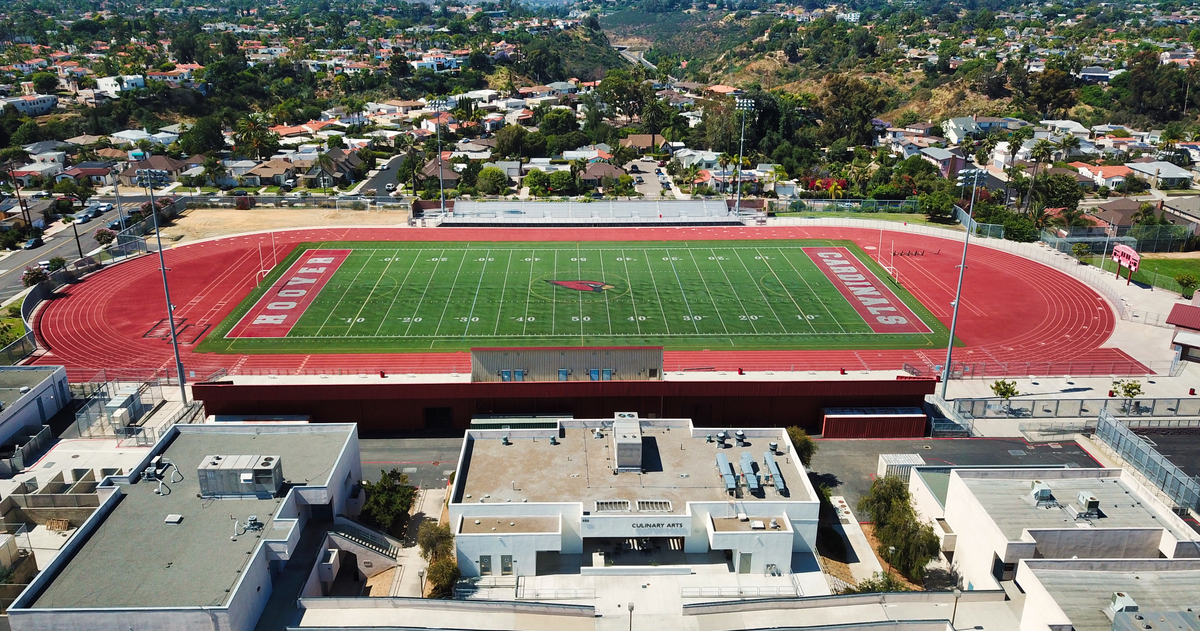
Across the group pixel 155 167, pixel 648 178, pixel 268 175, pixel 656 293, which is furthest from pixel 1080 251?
pixel 155 167

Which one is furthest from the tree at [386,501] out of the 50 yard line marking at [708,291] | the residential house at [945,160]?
the residential house at [945,160]

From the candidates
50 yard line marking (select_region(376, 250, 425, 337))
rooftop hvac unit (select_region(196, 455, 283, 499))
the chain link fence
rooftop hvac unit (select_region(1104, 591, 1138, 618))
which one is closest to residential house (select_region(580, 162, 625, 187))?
50 yard line marking (select_region(376, 250, 425, 337))

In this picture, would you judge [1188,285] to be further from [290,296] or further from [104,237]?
[104,237]

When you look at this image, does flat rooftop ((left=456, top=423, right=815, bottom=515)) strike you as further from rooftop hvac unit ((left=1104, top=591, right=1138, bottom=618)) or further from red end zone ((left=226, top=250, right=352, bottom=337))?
red end zone ((left=226, top=250, right=352, bottom=337))

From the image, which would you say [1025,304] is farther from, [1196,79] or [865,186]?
[1196,79]

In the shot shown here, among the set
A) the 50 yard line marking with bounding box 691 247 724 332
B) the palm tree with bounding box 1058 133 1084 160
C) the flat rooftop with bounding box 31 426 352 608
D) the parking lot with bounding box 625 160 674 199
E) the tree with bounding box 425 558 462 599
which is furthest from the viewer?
the palm tree with bounding box 1058 133 1084 160

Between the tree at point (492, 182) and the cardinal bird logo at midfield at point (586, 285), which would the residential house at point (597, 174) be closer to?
the tree at point (492, 182)
